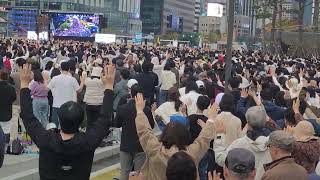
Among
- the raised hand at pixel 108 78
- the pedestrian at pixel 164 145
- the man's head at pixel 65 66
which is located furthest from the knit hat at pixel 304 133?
the man's head at pixel 65 66

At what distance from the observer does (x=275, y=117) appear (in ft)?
30.8

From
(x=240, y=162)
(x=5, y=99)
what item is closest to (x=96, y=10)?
(x=5, y=99)

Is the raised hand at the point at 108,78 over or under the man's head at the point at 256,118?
over

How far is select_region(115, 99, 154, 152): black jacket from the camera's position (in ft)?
26.3

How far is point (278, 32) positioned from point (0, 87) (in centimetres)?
4553

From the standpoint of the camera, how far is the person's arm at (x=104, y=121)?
4.87 meters

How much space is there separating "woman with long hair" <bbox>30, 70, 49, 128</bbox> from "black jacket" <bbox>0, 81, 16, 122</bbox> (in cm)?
146

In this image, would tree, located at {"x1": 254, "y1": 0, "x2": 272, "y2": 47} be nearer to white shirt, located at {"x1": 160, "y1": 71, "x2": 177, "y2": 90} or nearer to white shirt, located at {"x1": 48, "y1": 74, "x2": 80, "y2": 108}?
white shirt, located at {"x1": 160, "y1": 71, "x2": 177, "y2": 90}

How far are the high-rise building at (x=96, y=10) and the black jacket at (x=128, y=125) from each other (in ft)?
245

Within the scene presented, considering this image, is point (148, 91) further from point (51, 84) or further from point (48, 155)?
point (48, 155)

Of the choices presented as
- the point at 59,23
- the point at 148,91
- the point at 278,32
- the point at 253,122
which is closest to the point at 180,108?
the point at 253,122

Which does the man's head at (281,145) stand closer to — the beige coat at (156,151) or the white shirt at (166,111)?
the beige coat at (156,151)

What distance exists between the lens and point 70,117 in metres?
4.71

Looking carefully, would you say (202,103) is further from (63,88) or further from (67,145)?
(63,88)
